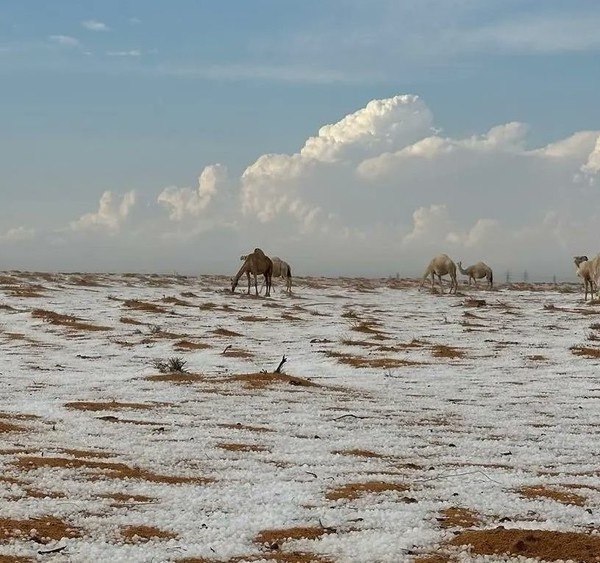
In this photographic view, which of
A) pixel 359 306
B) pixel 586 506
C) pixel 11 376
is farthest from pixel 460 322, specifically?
pixel 586 506

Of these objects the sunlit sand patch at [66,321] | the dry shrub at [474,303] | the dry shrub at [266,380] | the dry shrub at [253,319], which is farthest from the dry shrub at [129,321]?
the dry shrub at [474,303]

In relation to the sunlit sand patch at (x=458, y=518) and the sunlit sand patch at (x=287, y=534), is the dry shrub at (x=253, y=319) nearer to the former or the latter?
the sunlit sand patch at (x=458, y=518)

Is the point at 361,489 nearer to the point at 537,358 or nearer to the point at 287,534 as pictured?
the point at 287,534

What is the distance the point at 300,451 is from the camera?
7742 millimetres

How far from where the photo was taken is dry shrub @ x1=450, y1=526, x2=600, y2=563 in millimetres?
4551

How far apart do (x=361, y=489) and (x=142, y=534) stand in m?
1.84

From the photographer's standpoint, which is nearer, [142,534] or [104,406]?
[142,534]

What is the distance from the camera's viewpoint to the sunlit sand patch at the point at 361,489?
19.6 ft

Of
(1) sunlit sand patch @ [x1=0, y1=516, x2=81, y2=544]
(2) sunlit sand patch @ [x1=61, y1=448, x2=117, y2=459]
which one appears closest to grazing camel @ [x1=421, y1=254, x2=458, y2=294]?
(2) sunlit sand patch @ [x1=61, y1=448, x2=117, y2=459]

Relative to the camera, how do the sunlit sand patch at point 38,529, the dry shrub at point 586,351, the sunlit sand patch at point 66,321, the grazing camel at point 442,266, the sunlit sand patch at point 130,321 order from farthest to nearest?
the grazing camel at point 442,266, the sunlit sand patch at point 130,321, the sunlit sand patch at point 66,321, the dry shrub at point 586,351, the sunlit sand patch at point 38,529

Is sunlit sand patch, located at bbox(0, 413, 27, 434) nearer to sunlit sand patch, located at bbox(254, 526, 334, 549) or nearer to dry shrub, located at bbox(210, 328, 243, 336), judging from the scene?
sunlit sand patch, located at bbox(254, 526, 334, 549)

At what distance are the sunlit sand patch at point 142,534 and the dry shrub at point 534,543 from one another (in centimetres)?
163

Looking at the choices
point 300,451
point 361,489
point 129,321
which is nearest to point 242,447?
point 300,451

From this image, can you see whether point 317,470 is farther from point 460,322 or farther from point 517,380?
point 460,322
